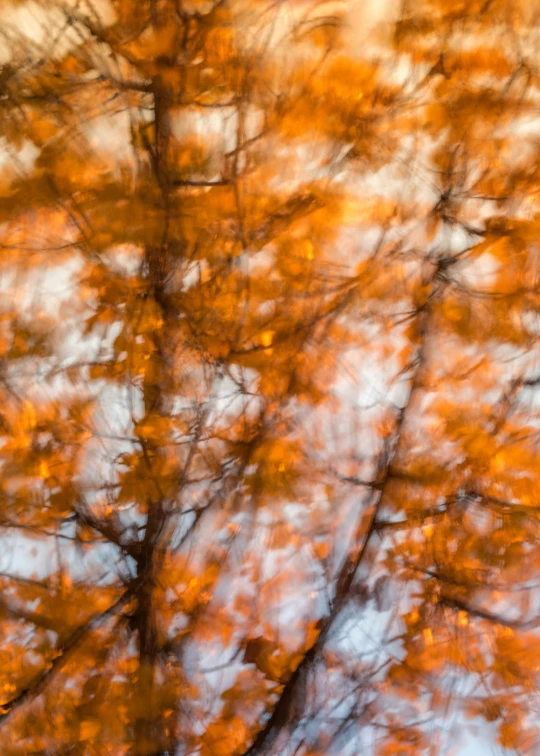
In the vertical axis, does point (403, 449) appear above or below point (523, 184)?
below

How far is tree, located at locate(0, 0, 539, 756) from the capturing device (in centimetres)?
111

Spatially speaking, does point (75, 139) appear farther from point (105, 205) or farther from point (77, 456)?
point (77, 456)

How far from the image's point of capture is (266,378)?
1168 mm

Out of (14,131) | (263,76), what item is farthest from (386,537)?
(14,131)

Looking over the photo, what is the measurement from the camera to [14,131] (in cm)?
116

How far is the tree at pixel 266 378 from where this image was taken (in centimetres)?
111

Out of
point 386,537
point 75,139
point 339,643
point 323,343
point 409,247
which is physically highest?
point 75,139

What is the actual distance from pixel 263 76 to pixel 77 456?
742 millimetres

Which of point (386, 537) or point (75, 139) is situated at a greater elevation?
point (75, 139)

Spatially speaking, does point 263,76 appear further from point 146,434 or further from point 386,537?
point 386,537

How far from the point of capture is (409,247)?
3.92ft

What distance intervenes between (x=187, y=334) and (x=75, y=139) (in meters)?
0.39

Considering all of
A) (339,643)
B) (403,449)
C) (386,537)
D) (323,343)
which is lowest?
(339,643)

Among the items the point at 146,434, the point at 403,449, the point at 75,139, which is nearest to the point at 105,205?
the point at 75,139
